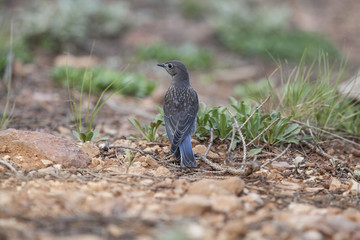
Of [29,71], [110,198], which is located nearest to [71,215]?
[110,198]

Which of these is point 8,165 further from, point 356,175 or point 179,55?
point 179,55

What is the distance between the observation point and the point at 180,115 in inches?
165

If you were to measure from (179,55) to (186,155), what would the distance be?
6566mm


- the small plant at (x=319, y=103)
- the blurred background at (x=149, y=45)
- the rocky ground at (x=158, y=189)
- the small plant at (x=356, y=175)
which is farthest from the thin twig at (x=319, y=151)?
the blurred background at (x=149, y=45)

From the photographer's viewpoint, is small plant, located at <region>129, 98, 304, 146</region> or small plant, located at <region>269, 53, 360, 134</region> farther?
small plant, located at <region>269, 53, 360, 134</region>

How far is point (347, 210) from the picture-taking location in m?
2.82

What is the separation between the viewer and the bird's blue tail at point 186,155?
12.3 feet

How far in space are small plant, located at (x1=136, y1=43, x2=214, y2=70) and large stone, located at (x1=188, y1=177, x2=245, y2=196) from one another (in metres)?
6.93

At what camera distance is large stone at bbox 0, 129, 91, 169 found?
3.66 meters

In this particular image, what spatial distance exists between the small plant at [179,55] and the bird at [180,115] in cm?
481

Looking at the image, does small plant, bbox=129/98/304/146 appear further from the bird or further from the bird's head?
the bird's head

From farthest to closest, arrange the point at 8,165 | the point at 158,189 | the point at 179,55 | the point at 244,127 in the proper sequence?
1. the point at 179,55
2. the point at 244,127
3. the point at 8,165
4. the point at 158,189

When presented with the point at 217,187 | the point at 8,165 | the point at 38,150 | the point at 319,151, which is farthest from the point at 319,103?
the point at 8,165

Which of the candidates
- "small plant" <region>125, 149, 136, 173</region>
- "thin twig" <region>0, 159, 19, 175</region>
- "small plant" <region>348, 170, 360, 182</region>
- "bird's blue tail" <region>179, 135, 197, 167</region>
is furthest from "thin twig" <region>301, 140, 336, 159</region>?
"thin twig" <region>0, 159, 19, 175</region>
